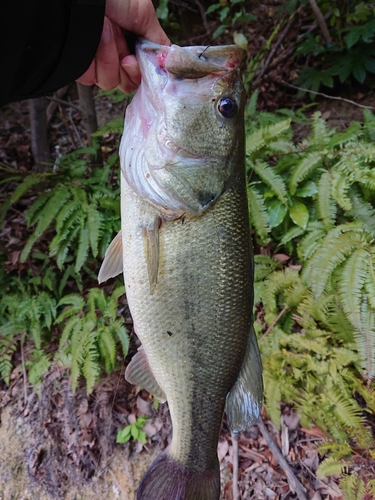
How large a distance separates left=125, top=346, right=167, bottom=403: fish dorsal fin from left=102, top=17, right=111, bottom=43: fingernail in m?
1.46

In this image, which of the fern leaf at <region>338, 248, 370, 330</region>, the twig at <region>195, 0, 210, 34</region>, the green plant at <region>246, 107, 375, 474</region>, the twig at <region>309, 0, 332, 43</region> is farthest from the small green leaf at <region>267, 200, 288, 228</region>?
the twig at <region>195, 0, 210, 34</region>

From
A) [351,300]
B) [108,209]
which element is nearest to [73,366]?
[108,209]

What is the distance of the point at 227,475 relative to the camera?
3.11 meters

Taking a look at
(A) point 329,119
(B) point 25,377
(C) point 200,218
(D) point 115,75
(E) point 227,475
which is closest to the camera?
(C) point 200,218

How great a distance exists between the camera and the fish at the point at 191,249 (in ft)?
4.95

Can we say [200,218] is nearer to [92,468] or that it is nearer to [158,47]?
[158,47]

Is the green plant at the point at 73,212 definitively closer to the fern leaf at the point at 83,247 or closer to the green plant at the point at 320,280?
the fern leaf at the point at 83,247

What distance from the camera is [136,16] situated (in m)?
1.53

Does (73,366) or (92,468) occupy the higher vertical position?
(73,366)

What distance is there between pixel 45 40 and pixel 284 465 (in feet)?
10.3

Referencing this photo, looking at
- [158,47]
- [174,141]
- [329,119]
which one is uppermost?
[329,119]

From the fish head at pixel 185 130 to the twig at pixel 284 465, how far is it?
6.68ft

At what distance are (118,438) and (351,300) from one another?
2389 millimetres

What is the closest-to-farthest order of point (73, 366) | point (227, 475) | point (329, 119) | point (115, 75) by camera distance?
point (115, 75) → point (227, 475) → point (73, 366) → point (329, 119)
